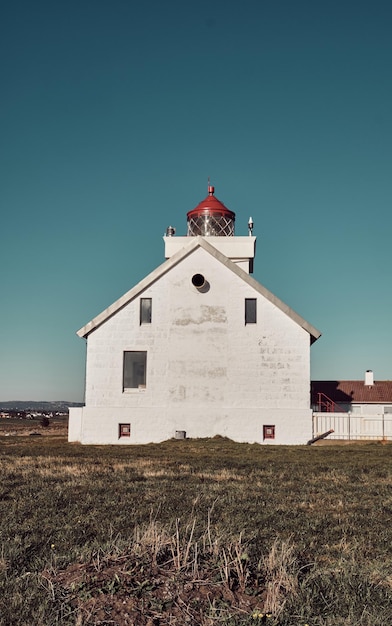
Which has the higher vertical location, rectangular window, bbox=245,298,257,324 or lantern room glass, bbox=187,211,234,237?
lantern room glass, bbox=187,211,234,237

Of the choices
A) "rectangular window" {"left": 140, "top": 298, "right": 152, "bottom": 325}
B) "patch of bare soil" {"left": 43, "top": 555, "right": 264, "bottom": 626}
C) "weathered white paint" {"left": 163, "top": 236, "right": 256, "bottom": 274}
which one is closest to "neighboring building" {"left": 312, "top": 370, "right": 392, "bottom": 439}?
"weathered white paint" {"left": 163, "top": 236, "right": 256, "bottom": 274}

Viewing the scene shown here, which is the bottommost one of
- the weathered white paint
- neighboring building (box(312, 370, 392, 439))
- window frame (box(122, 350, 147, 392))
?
neighboring building (box(312, 370, 392, 439))

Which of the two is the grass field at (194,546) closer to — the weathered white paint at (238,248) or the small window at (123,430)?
the small window at (123,430)

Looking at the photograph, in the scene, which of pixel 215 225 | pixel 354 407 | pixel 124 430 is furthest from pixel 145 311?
pixel 354 407

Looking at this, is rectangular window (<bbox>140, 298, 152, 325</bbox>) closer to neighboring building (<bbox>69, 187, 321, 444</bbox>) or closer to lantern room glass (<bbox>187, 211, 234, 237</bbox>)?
neighboring building (<bbox>69, 187, 321, 444</bbox>)

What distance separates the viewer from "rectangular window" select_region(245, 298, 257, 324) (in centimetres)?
2742

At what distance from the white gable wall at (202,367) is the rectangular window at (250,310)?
202mm

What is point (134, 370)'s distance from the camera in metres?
27.7

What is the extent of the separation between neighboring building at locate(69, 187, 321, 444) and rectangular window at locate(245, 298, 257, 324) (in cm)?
5

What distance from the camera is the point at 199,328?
90.3 feet

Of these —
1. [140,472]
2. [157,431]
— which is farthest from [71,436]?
[140,472]

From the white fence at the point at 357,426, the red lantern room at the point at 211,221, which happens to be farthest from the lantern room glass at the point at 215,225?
the white fence at the point at 357,426

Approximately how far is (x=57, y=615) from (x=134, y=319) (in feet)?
73.5

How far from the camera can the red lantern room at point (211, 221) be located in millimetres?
34969
